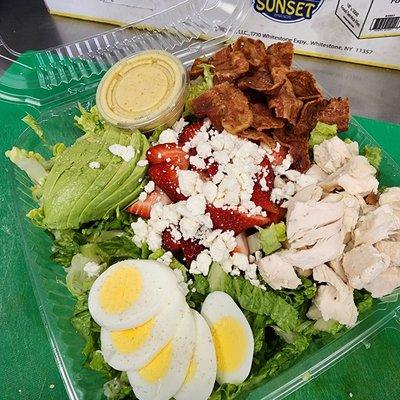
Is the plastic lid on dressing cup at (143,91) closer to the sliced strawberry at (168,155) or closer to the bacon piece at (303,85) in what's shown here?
the sliced strawberry at (168,155)

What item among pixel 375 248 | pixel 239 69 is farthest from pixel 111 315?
pixel 239 69

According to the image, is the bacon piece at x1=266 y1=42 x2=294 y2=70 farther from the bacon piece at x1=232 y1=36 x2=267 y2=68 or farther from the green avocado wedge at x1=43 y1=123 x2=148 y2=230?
the green avocado wedge at x1=43 y1=123 x2=148 y2=230

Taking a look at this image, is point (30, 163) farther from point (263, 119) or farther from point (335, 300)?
point (335, 300)

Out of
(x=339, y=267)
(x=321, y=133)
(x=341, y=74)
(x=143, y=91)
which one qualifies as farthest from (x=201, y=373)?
(x=341, y=74)

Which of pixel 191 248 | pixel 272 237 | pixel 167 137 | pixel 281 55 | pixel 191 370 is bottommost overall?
pixel 191 370

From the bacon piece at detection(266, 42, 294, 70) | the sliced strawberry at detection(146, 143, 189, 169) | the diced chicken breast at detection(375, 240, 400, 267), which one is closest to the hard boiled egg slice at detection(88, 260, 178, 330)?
the sliced strawberry at detection(146, 143, 189, 169)
